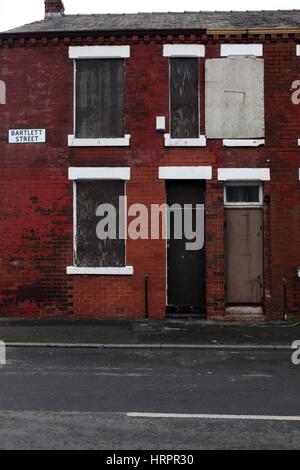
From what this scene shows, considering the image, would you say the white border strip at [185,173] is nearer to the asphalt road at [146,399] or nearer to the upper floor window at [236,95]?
the upper floor window at [236,95]

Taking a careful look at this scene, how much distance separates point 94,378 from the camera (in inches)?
311

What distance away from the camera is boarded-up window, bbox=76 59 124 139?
1358 cm

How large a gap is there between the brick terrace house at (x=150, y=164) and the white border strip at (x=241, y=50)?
0.02m

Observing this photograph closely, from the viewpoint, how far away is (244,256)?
44.1 ft

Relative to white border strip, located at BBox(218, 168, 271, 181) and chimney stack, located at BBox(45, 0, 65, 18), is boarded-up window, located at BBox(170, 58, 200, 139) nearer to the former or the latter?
white border strip, located at BBox(218, 168, 271, 181)

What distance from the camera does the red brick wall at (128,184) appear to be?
43.4 ft

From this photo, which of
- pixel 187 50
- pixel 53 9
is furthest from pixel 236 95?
pixel 53 9

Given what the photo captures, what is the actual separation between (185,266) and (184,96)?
13.2ft

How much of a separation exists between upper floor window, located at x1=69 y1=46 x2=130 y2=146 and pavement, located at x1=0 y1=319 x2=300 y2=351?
14.7 feet

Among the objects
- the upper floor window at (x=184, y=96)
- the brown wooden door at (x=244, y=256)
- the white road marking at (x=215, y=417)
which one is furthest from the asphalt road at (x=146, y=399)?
the upper floor window at (x=184, y=96)

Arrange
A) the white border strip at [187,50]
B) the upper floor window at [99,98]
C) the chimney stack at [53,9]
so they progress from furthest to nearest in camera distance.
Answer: the chimney stack at [53,9] → the upper floor window at [99,98] → the white border strip at [187,50]

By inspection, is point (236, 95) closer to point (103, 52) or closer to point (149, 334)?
point (103, 52)

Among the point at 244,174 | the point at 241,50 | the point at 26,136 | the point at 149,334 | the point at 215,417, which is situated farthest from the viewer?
the point at 26,136

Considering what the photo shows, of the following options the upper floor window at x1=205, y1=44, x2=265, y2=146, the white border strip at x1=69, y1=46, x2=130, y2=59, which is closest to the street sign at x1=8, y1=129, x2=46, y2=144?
Result: the white border strip at x1=69, y1=46, x2=130, y2=59
